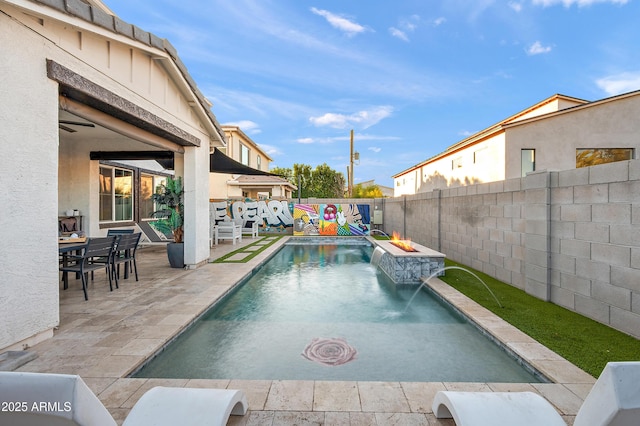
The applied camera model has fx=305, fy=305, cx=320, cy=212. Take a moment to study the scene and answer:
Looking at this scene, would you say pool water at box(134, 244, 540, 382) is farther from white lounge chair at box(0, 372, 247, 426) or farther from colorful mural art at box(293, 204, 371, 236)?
colorful mural art at box(293, 204, 371, 236)

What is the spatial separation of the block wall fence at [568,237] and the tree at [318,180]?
91.8 ft

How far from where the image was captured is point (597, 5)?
10617 mm

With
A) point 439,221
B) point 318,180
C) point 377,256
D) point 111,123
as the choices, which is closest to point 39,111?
point 111,123

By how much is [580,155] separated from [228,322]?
15765mm

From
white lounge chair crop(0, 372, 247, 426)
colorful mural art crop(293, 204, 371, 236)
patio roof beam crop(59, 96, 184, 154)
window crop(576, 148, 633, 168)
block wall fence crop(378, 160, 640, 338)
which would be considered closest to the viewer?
white lounge chair crop(0, 372, 247, 426)

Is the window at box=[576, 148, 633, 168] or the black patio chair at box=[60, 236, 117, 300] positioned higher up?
the window at box=[576, 148, 633, 168]

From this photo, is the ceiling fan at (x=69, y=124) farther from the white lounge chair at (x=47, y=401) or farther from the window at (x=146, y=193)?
the white lounge chair at (x=47, y=401)

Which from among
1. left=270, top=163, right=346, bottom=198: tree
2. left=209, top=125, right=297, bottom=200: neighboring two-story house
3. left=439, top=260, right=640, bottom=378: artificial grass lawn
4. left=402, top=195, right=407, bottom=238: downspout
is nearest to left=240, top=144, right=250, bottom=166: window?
left=209, top=125, right=297, bottom=200: neighboring two-story house

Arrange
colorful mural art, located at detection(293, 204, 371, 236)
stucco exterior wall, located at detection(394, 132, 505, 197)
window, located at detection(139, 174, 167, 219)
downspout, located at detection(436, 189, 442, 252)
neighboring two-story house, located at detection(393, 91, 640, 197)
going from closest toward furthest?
downspout, located at detection(436, 189, 442, 252)
neighboring two-story house, located at detection(393, 91, 640, 197)
window, located at detection(139, 174, 167, 219)
stucco exterior wall, located at detection(394, 132, 505, 197)
colorful mural art, located at detection(293, 204, 371, 236)

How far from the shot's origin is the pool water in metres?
3.41

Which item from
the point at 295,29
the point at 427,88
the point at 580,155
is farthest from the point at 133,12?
the point at 580,155

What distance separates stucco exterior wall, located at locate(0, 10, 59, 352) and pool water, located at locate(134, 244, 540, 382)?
1609 millimetres

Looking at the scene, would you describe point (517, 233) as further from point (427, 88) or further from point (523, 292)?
point (427, 88)

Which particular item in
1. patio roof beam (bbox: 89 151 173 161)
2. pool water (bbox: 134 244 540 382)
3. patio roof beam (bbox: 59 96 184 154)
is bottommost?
pool water (bbox: 134 244 540 382)
